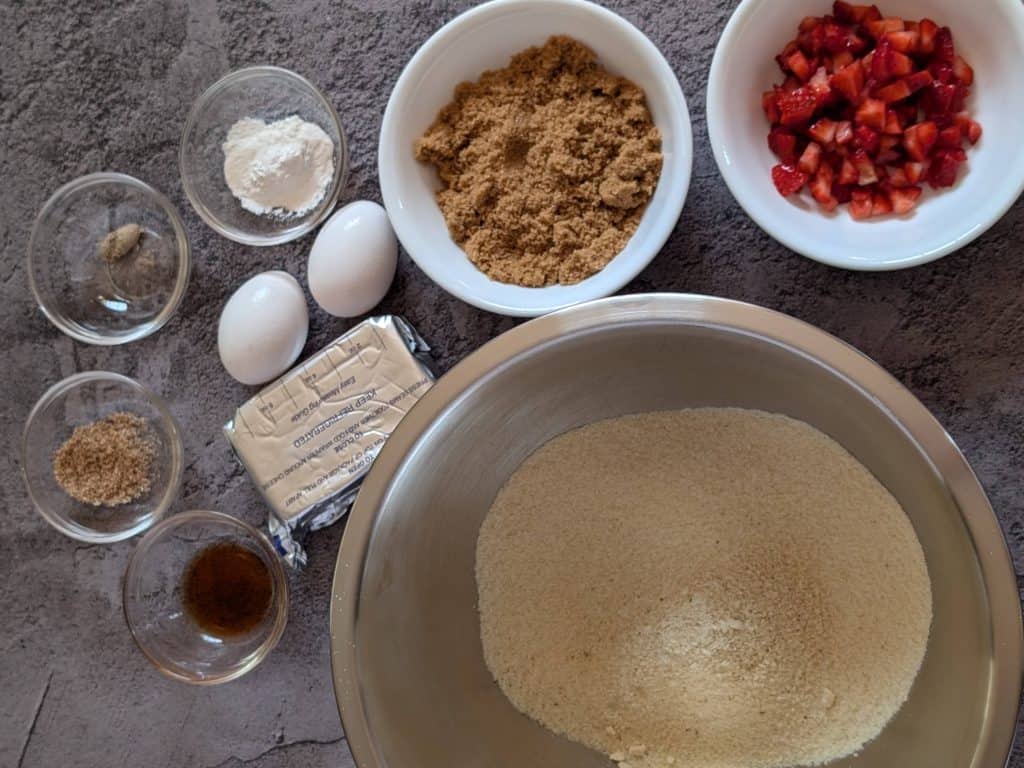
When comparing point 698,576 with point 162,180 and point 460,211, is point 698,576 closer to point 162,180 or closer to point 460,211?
point 460,211

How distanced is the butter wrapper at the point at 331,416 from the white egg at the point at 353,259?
44 mm

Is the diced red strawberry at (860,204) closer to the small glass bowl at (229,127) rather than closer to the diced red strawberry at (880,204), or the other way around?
the diced red strawberry at (880,204)

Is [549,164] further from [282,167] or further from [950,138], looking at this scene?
[950,138]

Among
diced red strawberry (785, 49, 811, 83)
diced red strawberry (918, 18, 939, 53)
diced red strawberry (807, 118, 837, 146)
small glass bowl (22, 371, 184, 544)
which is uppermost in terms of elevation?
diced red strawberry (918, 18, 939, 53)

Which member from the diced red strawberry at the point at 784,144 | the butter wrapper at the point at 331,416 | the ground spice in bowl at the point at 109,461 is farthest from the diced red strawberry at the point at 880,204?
the ground spice in bowl at the point at 109,461

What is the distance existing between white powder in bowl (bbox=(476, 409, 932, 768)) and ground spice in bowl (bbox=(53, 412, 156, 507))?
1.66ft

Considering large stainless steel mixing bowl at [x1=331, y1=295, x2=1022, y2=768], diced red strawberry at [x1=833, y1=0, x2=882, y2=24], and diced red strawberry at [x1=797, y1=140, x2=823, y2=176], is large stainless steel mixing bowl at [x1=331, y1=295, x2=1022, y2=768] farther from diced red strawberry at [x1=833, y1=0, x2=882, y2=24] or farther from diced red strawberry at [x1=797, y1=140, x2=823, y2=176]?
diced red strawberry at [x1=833, y1=0, x2=882, y2=24]

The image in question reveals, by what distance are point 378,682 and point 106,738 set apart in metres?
0.56

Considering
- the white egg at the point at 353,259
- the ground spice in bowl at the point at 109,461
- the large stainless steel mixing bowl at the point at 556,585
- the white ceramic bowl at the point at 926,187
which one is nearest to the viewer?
the large stainless steel mixing bowl at the point at 556,585

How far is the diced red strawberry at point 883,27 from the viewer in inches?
40.8

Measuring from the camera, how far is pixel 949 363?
1.13 metres

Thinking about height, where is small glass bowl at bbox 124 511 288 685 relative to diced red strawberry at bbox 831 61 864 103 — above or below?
below

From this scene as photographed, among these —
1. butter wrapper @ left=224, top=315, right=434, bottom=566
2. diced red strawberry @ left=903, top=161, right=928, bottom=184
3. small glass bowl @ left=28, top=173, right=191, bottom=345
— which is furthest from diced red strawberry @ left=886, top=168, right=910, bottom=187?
small glass bowl @ left=28, top=173, right=191, bottom=345

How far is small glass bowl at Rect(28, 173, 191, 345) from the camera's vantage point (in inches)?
47.8
